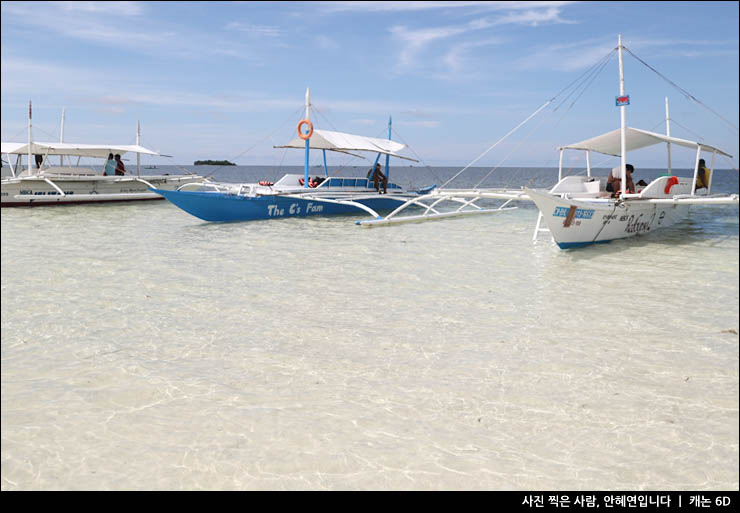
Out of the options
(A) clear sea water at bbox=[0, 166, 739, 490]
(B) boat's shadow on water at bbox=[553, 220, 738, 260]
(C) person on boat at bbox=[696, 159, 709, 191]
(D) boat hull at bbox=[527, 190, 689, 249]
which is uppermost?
(C) person on boat at bbox=[696, 159, 709, 191]

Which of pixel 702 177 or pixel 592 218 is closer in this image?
pixel 592 218

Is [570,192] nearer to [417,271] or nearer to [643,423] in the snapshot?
[417,271]

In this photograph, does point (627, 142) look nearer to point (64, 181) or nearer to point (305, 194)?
point (305, 194)

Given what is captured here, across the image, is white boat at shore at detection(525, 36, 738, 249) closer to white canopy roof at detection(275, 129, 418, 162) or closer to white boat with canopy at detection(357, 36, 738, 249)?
white boat with canopy at detection(357, 36, 738, 249)

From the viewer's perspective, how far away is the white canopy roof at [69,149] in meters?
19.0

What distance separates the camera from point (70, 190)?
18.2 meters

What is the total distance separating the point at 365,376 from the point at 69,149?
19.5 metres

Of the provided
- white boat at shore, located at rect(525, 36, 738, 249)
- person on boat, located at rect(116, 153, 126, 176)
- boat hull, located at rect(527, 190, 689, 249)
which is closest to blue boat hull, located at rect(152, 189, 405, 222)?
white boat at shore, located at rect(525, 36, 738, 249)

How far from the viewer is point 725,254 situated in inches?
380

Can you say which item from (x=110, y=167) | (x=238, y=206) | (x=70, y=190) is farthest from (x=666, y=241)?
(x=110, y=167)

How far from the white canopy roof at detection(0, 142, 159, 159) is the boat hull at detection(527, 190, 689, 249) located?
1711 cm

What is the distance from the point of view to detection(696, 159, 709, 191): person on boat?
12.5m
